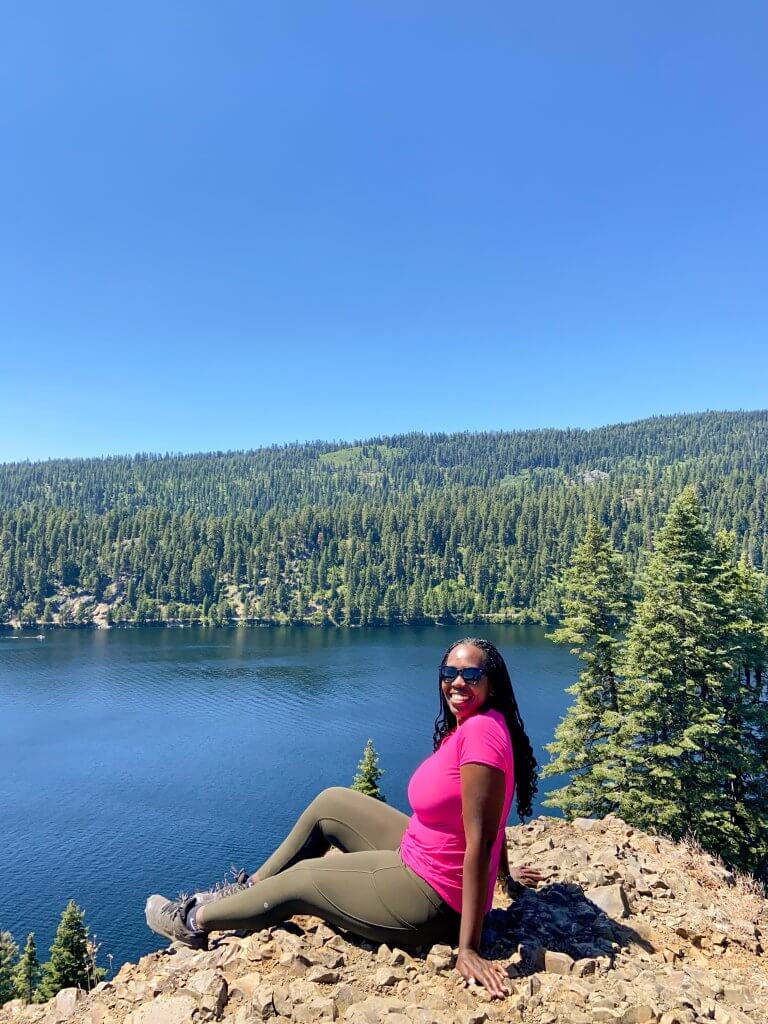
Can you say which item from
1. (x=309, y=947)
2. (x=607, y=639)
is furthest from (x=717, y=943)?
(x=607, y=639)

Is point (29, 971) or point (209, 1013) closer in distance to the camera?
point (209, 1013)

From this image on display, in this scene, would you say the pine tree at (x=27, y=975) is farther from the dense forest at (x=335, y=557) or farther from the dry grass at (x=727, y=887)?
the dense forest at (x=335, y=557)

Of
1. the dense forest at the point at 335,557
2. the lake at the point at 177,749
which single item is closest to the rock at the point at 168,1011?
the lake at the point at 177,749

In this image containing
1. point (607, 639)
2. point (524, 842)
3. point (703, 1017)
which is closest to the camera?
point (703, 1017)

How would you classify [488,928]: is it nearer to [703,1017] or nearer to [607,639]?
[703,1017]

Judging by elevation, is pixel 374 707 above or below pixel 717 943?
below

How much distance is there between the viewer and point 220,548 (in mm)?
179500

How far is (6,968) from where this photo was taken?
25.1 meters

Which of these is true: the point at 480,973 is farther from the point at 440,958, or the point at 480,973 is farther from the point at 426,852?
the point at 426,852

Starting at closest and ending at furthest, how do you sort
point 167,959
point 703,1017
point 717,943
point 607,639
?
1. point 703,1017
2. point 167,959
3. point 717,943
4. point 607,639

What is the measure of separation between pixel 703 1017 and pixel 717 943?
186 cm

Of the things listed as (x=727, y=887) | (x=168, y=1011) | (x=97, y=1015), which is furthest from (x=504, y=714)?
(x=727, y=887)

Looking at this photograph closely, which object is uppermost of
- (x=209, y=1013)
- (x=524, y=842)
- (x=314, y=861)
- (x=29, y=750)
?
(x=314, y=861)

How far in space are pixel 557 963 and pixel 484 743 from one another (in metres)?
2.34
